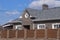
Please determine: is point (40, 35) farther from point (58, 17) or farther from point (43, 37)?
point (58, 17)

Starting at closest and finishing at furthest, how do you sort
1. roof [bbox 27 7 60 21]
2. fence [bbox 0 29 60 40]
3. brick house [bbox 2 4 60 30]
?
fence [bbox 0 29 60 40] → brick house [bbox 2 4 60 30] → roof [bbox 27 7 60 21]

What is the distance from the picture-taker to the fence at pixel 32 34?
2339 centimetres

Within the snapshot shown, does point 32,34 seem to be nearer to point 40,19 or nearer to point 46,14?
point 40,19

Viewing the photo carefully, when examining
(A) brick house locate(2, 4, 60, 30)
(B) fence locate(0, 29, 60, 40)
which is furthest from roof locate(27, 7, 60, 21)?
(B) fence locate(0, 29, 60, 40)

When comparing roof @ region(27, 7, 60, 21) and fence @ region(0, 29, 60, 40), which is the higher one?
roof @ region(27, 7, 60, 21)

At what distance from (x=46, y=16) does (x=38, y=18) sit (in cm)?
136

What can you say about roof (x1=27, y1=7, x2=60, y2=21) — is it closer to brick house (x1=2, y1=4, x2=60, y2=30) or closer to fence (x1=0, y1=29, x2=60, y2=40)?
brick house (x1=2, y1=4, x2=60, y2=30)

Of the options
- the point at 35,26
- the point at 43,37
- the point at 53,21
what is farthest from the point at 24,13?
the point at 43,37

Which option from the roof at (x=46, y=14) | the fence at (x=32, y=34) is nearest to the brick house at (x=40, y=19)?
the roof at (x=46, y=14)

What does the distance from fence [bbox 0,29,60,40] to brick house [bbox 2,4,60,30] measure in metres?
6.48

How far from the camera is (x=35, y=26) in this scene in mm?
32656

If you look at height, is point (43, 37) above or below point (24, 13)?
below

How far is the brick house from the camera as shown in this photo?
31259mm

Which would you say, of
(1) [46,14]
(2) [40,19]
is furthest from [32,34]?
(1) [46,14]
